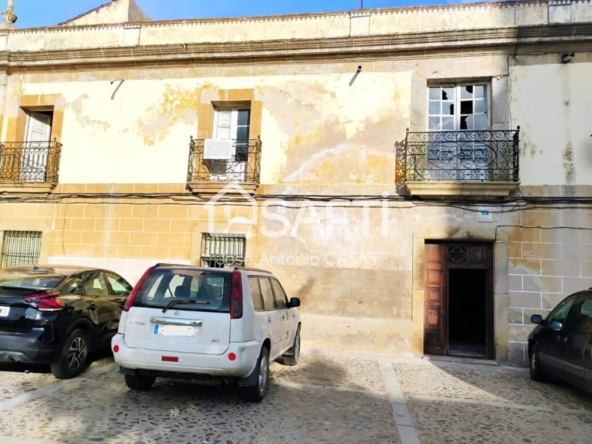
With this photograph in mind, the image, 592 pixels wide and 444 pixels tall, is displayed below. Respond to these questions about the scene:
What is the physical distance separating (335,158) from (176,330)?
5.58 m

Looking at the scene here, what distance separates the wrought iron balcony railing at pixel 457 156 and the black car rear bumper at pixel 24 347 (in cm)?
674

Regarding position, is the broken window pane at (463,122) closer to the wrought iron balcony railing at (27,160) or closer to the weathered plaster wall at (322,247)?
the weathered plaster wall at (322,247)

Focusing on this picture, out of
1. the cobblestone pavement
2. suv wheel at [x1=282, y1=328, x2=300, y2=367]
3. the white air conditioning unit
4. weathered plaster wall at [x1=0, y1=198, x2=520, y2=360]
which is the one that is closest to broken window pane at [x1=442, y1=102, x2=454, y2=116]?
weathered plaster wall at [x1=0, y1=198, x2=520, y2=360]

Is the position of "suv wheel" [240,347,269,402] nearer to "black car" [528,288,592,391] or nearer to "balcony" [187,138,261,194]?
"black car" [528,288,592,391]

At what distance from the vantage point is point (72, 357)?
19.6 feet

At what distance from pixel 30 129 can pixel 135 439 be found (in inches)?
383

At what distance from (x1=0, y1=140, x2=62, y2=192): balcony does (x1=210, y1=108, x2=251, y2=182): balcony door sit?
377cm

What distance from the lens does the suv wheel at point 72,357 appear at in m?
5.75

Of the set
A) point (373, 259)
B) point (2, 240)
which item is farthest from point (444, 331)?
point (2, 240)

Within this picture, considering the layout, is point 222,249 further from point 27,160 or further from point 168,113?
point 27,160

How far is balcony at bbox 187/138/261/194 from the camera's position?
9461 millimetres

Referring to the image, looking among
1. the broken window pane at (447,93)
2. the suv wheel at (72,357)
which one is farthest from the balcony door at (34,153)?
the broken window pane at (447,93)

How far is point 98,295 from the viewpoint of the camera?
6.82 meters

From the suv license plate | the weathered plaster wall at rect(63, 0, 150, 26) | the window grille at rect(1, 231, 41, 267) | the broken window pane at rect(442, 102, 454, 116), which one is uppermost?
the weathered plaster wall at rect(63, 0, 150, 26)
